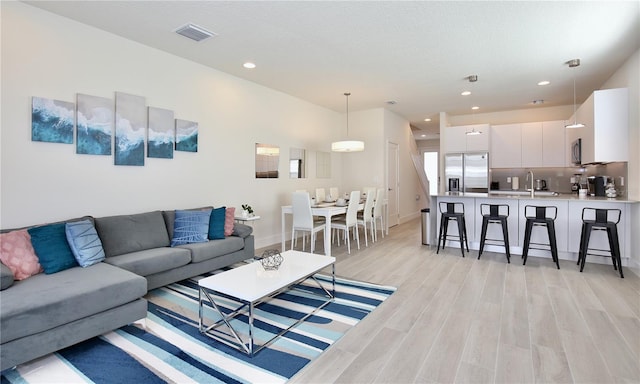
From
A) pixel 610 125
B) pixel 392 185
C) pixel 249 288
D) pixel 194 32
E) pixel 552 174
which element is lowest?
pixel 249 288

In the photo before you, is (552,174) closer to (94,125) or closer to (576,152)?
(576,152)

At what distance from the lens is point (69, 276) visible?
2.51 metres

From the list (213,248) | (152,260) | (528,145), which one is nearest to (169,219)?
(213,248)

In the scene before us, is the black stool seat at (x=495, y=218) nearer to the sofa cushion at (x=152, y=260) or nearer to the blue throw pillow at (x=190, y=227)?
the blue throw pillow at (x=190, y=227)

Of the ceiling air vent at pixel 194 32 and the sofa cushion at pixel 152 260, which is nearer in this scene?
the sofa cushion at pixel 152 260

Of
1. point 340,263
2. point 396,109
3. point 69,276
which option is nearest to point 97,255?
point 69,276

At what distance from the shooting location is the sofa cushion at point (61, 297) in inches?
75.7

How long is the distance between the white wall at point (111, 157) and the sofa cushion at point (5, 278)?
0.84 m

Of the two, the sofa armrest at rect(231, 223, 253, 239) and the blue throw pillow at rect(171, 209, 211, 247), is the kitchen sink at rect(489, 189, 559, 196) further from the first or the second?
the blue throw pillow at rect(171, 209, 211, 247)

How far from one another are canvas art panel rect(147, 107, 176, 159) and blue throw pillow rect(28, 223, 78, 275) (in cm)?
142

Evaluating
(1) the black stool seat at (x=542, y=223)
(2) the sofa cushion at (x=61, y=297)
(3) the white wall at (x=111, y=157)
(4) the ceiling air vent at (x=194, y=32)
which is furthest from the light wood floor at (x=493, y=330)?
(4) the ceiling air vent at (x=194, y=32)

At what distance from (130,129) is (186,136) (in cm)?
73

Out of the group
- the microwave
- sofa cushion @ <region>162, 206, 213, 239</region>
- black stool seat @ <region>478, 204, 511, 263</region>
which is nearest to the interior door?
black stool seat @ <region>478, 204, 511, 263</region>

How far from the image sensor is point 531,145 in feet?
21.9
